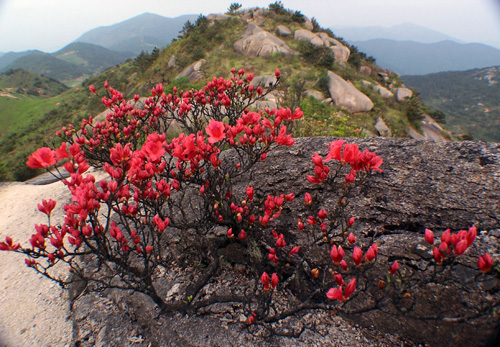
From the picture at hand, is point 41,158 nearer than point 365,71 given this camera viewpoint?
Yes

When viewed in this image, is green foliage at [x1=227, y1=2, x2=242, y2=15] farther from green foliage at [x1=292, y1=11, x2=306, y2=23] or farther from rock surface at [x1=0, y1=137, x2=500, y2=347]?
rock surface at [x1=0, y1=137, x2=500, y2=347]

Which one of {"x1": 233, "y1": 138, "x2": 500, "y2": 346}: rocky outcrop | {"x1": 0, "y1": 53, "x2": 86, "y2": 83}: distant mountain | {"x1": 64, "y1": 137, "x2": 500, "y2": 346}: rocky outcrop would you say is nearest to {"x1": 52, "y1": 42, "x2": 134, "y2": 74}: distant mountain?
{"x1": 0, "y1": 53, "x2": 86, "y2": 83}: distant mountain

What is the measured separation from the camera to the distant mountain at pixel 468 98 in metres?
53.0

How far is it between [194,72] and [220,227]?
13809 millimetres

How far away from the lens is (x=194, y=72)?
14945 mm

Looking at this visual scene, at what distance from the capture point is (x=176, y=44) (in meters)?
20.3

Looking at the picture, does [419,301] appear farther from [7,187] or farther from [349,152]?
[7,187]

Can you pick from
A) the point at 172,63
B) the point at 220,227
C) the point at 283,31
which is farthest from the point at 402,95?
the point at 220,227

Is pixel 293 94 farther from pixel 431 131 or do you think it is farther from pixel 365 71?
pixel 365 71

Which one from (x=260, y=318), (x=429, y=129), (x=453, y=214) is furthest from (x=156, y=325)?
(x=429, y=129)

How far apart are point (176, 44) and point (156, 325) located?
72.5ft

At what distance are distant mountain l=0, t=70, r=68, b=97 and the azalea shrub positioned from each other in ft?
214

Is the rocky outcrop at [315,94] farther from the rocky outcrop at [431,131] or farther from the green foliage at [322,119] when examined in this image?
the rocky outcrop at [431,131]

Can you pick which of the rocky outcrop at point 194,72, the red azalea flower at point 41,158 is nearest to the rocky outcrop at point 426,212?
the red azalea flower at point 41,158
